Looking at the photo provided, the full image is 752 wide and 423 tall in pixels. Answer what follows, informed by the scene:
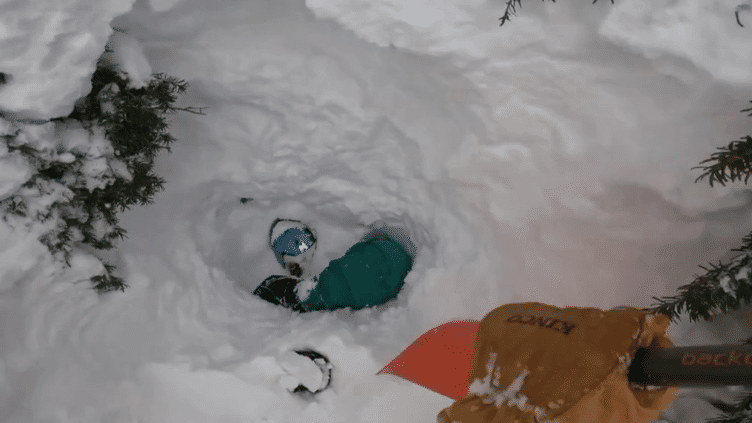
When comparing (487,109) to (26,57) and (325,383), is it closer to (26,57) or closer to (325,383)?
(325,383)

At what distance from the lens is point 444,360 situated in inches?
61.6

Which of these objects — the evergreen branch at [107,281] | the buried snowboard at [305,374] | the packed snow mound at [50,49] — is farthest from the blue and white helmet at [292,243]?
the packed snow mound at [50,49]

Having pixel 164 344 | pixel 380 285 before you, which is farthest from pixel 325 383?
pixel 164 344

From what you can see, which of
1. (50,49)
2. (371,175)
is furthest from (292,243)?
(50,49)

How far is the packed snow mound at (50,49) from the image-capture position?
4.70ft

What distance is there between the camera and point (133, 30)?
1798mm

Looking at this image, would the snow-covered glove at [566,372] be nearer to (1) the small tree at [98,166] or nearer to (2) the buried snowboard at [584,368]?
(2) the buried snowboard at [584,368]

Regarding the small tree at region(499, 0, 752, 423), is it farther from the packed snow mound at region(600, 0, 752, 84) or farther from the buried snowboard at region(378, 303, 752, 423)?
the buried snowboard at region(378, 303, 752, 423)

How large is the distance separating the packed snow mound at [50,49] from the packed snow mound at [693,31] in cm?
158

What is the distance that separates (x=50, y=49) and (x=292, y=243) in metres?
1.60

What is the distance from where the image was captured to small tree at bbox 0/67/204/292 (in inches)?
63.7

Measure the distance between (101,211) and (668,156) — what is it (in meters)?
2.12

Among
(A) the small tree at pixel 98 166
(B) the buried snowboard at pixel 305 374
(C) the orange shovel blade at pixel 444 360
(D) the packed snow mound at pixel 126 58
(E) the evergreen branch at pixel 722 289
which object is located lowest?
(B) the buried snowboard at pixel 305 374

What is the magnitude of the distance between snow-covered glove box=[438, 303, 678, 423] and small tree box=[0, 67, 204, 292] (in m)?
1.46
